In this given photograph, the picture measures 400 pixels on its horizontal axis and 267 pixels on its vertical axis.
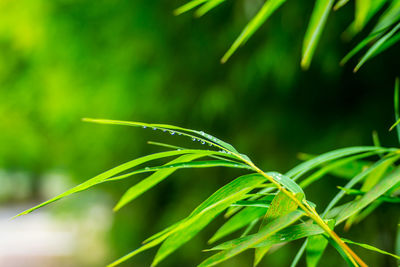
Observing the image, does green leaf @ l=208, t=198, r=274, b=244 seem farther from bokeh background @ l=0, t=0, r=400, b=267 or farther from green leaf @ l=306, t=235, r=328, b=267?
bokeh background @ l=0, t=0, r=400, b=267

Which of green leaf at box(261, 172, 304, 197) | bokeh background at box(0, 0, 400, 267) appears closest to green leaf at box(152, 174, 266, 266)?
green leaf at box(261, 172, 304, 197)

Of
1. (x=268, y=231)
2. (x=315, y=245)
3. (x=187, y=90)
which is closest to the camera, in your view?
(x=268, y=231)

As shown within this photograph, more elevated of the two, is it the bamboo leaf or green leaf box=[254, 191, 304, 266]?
the bamboo leaf

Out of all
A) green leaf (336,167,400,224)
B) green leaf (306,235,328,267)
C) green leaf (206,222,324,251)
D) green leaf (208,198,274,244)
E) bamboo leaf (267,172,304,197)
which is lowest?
green leaf (306,235,328,267)

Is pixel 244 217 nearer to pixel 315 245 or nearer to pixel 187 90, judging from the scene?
pixel 315 245

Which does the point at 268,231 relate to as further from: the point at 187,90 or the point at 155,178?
the point at 187,90

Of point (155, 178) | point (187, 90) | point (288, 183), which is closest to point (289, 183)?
point (288, 183)

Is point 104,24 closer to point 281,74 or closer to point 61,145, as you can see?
point 281,74

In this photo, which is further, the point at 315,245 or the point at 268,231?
the point at 315,245

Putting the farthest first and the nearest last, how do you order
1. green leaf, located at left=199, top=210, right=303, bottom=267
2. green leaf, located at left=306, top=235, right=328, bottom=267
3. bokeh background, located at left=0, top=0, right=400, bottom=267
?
bokeh background, located at left=0, top=0, right=400, bottom=267 → green leaf, located at left=306, top=235, right=328, bottom=267 → green leaf, located at left=199, top=210, right=303, bottom=267

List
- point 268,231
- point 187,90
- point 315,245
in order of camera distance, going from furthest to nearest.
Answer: point 187,90, point 315,245, point 268,231

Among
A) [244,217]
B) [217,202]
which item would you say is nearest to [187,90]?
[244,217]
